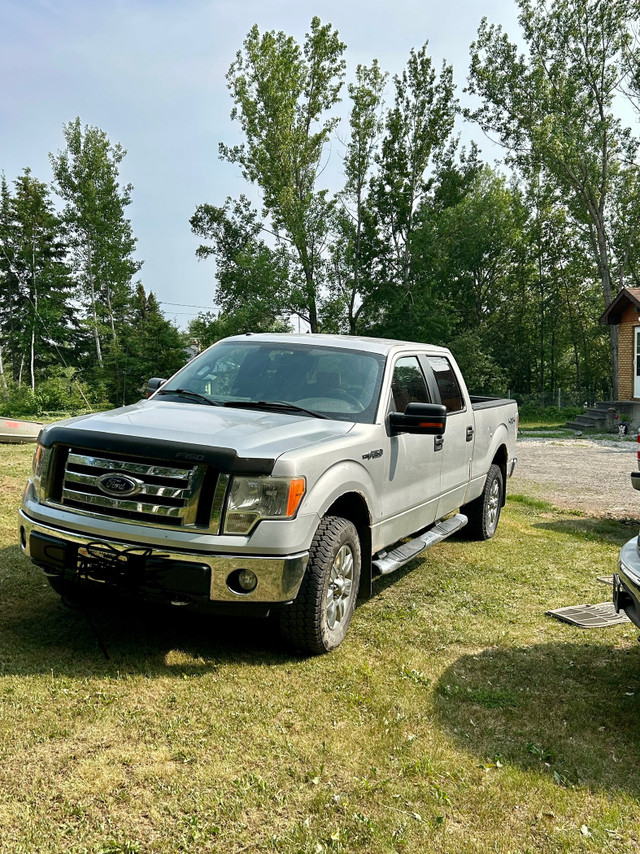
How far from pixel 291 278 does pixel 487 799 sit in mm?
37752

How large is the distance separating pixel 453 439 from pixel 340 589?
2.29 metres

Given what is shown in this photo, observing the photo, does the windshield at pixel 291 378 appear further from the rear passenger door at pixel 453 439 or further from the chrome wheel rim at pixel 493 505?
the chrome wheel rim at pixel 493 505

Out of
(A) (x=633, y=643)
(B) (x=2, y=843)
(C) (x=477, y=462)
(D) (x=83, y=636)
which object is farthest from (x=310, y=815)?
(C) (x=477, y=462)

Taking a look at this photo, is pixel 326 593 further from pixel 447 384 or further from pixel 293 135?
pixel 293 135

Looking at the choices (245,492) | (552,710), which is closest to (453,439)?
(552,710)

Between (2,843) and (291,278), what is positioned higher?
(291,278)

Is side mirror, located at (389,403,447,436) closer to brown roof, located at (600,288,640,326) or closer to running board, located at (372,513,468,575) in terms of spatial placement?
running board, located at (372,513,468,575)

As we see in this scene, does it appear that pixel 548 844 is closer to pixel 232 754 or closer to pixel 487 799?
pixel 487 799

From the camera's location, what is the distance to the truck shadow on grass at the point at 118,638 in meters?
4.07

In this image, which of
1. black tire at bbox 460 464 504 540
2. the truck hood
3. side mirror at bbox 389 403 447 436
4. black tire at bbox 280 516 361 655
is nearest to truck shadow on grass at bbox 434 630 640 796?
black tire at bbox 280 516 361 655

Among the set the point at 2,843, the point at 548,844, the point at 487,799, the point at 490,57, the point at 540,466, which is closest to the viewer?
the point at 2,843

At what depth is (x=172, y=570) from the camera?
3828 mm

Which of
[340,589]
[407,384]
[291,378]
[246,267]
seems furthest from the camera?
[246,267]

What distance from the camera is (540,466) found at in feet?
51.5
